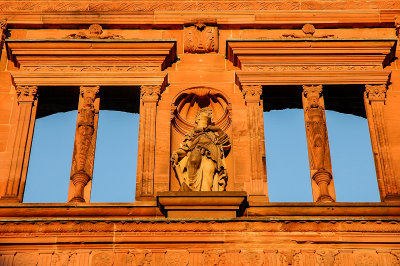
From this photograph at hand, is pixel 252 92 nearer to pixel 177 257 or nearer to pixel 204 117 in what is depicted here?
pixel 204 117

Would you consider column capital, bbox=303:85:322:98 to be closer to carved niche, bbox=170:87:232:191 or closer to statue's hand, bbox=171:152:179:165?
carved niche, bbox=170:87:232:191

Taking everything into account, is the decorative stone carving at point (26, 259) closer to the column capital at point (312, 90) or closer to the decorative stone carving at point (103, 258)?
the decorative stone carving at point (103, 258)

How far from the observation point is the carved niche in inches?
693

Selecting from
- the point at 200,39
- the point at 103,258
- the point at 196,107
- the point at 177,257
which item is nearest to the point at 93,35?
the point at 200,39

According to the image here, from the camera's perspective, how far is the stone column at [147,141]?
17394 mm

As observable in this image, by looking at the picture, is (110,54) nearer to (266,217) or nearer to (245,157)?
(245,157)

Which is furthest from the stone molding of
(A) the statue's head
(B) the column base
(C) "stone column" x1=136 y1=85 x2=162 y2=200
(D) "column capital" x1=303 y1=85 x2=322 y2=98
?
(D) "column capital" x1=303 y1=85 x2=322 y2=98

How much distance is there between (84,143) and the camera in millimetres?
18078

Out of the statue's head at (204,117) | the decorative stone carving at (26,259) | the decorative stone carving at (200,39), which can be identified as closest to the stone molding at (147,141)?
the statue's head at (204,117)

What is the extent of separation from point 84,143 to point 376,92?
4.98m

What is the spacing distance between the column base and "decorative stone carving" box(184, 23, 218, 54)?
3.82 metres

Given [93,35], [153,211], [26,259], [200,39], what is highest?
[93,35]

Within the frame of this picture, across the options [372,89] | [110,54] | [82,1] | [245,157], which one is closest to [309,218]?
[245,157]

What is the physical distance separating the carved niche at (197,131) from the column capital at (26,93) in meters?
2.36
